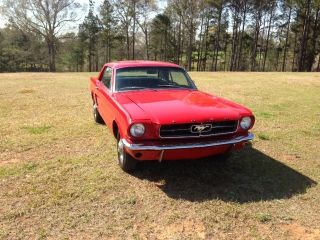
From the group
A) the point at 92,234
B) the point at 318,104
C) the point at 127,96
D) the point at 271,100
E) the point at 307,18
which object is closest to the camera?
the point at 92,234

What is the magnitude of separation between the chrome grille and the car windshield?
171cm

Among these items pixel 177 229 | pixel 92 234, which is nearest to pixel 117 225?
pixel 92 234

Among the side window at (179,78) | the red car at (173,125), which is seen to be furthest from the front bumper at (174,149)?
the side window at (179,78)

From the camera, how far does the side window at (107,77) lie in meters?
6.63

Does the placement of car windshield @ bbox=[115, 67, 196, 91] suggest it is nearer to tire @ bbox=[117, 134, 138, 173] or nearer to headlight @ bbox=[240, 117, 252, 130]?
tire @ bbox=[117, 134, 138, 173]

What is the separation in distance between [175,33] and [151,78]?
4594cm

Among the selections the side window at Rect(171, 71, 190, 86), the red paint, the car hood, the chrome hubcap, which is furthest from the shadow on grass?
the side window at Rect(171, 71, 190, 86)

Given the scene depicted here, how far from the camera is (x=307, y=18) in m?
37.9

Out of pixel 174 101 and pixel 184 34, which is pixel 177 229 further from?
pixel 184 34

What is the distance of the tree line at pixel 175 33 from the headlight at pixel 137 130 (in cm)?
3581

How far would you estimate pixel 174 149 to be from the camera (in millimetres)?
4477

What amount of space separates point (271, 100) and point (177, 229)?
981cm

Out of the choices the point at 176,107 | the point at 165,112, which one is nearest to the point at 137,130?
the point at 165,112

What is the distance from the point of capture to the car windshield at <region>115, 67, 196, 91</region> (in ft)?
20.0
